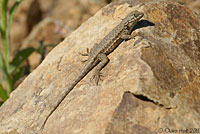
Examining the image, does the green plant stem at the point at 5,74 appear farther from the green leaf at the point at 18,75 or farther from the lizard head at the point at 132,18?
the lizard head at the point at 132,18

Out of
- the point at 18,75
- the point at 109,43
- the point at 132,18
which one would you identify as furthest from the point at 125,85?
the point at 18,75

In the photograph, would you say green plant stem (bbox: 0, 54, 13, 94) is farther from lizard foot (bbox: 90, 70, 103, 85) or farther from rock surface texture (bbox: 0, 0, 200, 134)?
lizard foot (bbox: 90, 70, 103, 85)

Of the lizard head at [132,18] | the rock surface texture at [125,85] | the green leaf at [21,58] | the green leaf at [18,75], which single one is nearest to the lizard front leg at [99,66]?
the rock surface texture at [125,85]

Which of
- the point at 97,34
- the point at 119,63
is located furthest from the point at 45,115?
the point at 97,34

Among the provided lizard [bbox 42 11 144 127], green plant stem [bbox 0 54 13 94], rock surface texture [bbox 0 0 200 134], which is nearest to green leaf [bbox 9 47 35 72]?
green plant stem [bbox 0 54 13 94]

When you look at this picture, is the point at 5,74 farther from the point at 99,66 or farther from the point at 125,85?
the point at 125,85

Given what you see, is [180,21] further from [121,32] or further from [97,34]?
[97,34]

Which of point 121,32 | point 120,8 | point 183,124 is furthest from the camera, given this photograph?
point 120,8
